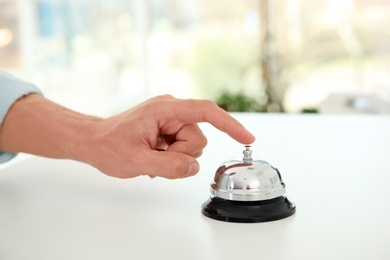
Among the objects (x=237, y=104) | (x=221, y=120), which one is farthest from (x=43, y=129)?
(x=237, y=104)

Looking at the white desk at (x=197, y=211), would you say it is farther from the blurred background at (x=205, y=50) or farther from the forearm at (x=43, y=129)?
the blurred background at (x=205, y=50)

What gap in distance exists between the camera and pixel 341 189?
39.8 inches

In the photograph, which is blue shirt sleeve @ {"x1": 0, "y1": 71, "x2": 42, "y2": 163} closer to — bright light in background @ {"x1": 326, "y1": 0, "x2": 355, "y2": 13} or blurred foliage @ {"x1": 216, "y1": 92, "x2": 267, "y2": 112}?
blurred foliage @ {"x1": 216, "y1": 92, "x2": 267, "y2": 112}

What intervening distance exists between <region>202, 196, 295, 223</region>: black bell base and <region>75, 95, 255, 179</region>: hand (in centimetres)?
10

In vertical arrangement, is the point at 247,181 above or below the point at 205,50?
above

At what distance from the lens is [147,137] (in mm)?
1009

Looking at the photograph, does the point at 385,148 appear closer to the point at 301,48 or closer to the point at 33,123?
the point at 33,123

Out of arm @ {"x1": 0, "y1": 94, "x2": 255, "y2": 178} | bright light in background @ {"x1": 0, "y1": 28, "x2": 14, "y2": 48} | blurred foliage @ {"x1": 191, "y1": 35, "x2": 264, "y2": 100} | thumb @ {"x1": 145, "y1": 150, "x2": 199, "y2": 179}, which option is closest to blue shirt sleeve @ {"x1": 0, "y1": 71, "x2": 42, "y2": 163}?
arm @ {"x1": 0, "y1": 94, "x2": 255, "y2": 178}

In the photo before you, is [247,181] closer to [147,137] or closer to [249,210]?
[249,210]

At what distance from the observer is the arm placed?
3.17 feet

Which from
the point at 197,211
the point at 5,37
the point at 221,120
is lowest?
the point at 5,37

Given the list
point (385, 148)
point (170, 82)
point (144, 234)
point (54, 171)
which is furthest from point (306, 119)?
point (170, 82)

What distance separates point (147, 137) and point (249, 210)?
0.67 ft

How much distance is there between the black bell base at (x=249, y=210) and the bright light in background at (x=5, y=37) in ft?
14.6
